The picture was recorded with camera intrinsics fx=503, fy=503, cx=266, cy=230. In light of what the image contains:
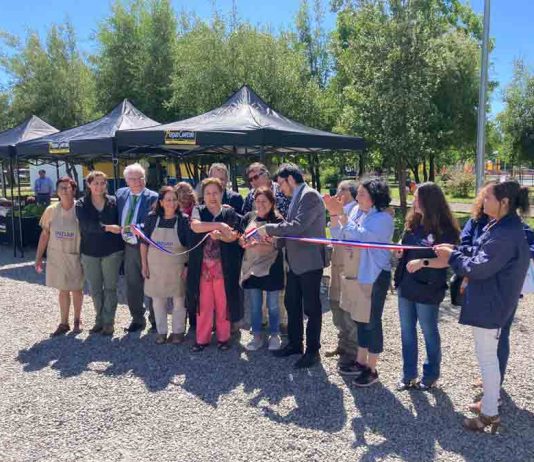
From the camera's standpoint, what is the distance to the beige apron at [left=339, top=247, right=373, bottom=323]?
3982mm

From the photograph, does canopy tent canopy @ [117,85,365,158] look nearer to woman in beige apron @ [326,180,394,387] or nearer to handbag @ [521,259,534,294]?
woman in beige apron @ [326,180,394,387]

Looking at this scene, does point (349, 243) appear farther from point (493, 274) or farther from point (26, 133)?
point (26, 133)

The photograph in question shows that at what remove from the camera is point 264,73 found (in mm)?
17719

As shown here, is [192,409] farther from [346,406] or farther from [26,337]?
[26,337]

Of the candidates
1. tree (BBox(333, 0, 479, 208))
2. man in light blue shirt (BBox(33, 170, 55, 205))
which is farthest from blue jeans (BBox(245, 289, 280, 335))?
man in light blue shirt (BBox(33, 170, 55, 205))

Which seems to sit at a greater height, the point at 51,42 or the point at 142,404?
the point at 51,42

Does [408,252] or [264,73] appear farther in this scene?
[264,73]

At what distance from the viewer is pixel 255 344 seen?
4.97 m

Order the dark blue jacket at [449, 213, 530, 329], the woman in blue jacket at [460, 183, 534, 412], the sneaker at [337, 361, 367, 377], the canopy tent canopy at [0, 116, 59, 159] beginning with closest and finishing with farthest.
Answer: the dark blue jacket at [449, 213, 530, 329] < the woman in blue jacket at [460, 183, 534, 412] < the sneaker at [337, 361, 367, 377] < the canopy tent canopy at [0, 116, 59, 159]

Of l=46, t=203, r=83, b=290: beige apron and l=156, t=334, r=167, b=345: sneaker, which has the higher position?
l=46, t=203, r=83, b=290: beige apron

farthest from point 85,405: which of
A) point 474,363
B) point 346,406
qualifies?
point 474,363

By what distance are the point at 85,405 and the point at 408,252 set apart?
2.74m

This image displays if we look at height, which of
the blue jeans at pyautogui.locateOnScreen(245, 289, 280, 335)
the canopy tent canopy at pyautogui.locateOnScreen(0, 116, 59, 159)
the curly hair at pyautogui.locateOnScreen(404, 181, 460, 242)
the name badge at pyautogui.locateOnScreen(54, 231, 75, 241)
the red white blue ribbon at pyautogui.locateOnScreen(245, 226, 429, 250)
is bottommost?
the blue jeans at pyautogui.locateOnScreen(245, 289, 280, 335)

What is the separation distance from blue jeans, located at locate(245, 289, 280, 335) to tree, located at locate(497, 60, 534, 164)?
62.6 feet
